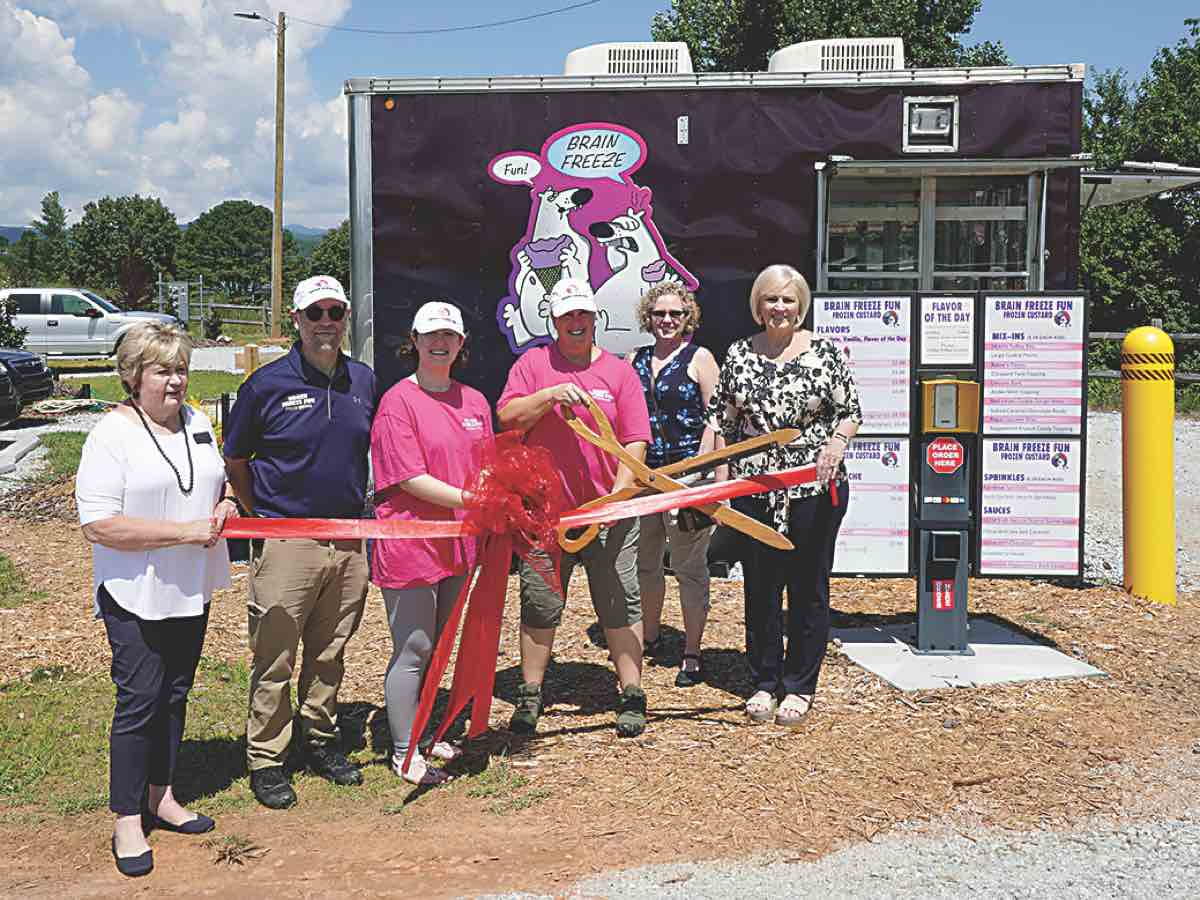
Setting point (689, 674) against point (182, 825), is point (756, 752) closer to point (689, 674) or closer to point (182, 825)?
point (689, 674)

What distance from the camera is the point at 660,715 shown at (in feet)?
17.1

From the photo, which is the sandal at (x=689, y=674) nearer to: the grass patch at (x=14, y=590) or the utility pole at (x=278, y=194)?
the grass patch at (x=14, y=590)

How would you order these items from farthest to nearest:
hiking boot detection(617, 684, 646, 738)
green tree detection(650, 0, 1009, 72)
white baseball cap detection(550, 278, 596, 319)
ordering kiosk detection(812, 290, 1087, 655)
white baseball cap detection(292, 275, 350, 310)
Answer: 1. green tree detection(650, 0, 1009, 72)
2. ordering kiosk detection(812, 290, 1087, 655)
3. hiking boot detection(617, 684, 646, 738)
4. white baseball cap detection(550, 278, 596, 319)
5. white baseball cap detection(292, 275, 350, 310)

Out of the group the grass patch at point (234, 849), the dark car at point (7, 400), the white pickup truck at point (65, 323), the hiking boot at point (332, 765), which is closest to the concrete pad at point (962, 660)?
the hiking boot at point (332, 765)

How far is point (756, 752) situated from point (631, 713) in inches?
22.3

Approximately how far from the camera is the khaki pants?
4152 millimetres

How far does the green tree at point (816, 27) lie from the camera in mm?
25578

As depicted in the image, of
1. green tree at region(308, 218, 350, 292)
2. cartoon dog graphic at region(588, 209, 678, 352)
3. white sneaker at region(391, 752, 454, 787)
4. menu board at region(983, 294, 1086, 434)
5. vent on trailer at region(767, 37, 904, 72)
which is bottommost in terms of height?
white sneaker at region(391, 752, 454, 787)

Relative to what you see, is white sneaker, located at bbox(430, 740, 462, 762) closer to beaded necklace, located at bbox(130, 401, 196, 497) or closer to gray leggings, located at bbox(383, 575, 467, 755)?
gray leggings, located at bbox(383, 575, 467, 755)

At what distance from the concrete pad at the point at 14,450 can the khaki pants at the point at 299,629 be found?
29.4 feet

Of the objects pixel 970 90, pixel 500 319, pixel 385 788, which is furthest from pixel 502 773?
pixel 970 90

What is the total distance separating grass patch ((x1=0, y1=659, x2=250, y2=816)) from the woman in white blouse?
0.53 metres

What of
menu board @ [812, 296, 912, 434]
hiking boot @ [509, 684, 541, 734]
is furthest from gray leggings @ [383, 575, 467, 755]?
menu board @ [812, 296, 912, 434]

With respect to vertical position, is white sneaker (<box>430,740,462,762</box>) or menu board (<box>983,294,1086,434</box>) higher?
menu board (<box>983,294,1086,434</box>)
